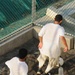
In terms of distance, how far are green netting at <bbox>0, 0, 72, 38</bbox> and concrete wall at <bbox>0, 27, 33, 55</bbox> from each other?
273 mm

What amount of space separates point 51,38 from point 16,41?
2084 mm

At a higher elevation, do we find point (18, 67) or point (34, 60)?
point (18, 67)

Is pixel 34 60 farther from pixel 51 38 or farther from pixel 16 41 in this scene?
pixel 51 38

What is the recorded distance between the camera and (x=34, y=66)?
9297 mm

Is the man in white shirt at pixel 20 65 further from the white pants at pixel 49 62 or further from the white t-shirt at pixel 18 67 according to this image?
the white pants at pixel 49 62

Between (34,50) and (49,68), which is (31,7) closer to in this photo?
(34,50)

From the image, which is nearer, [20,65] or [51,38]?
[20,65]

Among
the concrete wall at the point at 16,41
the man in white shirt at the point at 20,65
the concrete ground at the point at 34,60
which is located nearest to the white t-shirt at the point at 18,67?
the man in white shirt at the point at 20,65

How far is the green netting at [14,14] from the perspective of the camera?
999 centimetres

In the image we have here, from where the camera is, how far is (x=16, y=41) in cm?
1010

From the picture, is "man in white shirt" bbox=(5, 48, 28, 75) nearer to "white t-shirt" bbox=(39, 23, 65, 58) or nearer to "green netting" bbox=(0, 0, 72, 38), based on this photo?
"white t-shirt" bbox=(39, 23, 65, 58)

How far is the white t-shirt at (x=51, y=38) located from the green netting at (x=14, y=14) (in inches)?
76.5

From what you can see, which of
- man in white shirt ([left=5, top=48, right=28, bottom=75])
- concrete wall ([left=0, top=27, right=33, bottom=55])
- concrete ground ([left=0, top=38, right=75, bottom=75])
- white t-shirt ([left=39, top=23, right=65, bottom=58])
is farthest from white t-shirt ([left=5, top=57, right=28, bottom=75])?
concrete wall ([left=0, top=27, right=33, bottom=55])

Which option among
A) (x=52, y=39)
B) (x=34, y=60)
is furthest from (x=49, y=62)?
(x=34, y=60)
